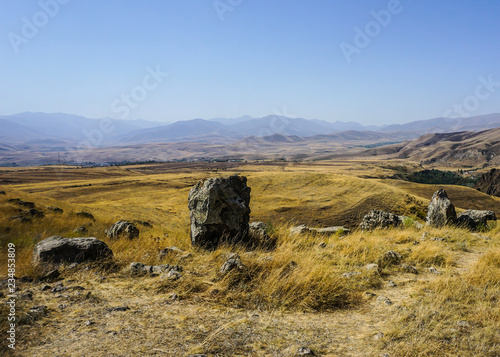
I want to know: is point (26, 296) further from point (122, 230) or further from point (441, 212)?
point (441, 212)

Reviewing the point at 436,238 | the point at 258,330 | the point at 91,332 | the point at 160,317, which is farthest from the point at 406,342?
the point at 436,238

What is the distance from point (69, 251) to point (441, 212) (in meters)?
15.3

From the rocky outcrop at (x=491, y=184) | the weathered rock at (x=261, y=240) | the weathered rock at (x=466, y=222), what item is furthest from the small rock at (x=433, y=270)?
the rocky outcrop at (x=491, y=184)

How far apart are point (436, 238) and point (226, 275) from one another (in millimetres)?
8139

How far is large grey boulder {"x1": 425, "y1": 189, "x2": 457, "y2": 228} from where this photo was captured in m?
13.2

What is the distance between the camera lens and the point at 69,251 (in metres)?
6.35

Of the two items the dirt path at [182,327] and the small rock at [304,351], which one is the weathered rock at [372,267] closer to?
the dirt path at [182,327]

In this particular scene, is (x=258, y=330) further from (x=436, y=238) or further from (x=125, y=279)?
(x=436, y=238)

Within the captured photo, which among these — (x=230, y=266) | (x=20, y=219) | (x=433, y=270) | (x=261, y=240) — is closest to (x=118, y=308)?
(x=230, y=266)

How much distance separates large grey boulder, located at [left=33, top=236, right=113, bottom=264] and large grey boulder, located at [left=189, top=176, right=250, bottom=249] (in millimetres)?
2597

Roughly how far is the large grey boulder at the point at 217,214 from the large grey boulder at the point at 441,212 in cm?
1017

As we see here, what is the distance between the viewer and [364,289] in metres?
5.33

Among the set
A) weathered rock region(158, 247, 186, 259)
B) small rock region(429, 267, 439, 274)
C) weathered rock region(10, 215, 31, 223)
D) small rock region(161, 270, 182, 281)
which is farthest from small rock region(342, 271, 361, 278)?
weathered rock region(10, 215, 31, 223)

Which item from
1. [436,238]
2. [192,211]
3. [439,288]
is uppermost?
[192,211]
